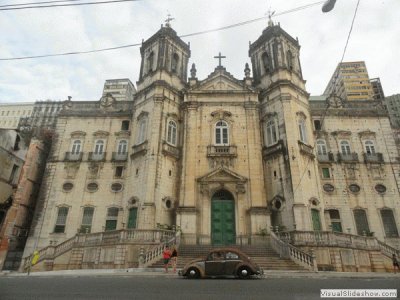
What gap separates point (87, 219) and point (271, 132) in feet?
60.1

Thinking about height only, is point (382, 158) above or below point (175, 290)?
above

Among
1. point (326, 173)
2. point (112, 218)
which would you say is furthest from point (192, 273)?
point (326, 173)

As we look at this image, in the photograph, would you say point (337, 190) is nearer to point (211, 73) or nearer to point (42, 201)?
point (211, 73)

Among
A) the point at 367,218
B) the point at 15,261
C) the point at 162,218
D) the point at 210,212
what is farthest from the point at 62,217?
the point at 367,218

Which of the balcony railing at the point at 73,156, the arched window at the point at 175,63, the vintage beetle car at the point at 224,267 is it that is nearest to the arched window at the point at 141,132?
the balcony railing at the point at 73,156

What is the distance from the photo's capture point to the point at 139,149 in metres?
26.3

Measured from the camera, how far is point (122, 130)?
30.3 m

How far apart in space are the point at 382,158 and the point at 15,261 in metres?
34.7

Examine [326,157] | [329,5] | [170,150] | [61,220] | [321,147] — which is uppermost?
[321,147]

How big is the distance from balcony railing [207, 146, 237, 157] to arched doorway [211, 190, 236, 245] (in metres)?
3.24

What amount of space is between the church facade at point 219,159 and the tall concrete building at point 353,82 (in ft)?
209

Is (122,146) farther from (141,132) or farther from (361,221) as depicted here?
(361,221)

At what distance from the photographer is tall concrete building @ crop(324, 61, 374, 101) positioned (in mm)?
86938

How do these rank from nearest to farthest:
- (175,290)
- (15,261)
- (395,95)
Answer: (175,290), (15,261), (395,95)
